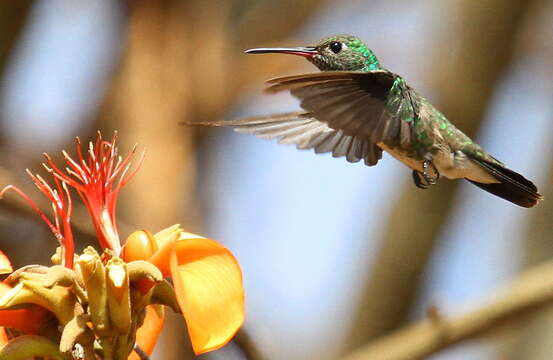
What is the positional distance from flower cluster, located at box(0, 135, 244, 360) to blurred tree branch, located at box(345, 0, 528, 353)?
10.9 feet

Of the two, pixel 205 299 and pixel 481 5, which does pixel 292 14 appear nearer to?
pixel 481 5

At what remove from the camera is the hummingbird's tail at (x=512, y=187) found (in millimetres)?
2584

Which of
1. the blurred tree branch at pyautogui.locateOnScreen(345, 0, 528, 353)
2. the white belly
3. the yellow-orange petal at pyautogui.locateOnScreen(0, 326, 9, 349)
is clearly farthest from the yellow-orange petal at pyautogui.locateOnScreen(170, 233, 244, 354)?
the blurred tree branch at pyautogui.locateOnScreen(345, 0, 528, 353)

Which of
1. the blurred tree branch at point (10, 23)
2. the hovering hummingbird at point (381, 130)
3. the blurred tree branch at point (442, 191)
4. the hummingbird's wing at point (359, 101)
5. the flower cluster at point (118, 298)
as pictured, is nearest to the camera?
the flower cluster at point (118, 298)

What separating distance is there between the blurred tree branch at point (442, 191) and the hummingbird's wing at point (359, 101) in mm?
2378

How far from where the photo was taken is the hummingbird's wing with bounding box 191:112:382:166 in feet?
8.66

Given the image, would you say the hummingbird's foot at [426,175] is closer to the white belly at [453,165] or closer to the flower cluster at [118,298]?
the white belly at [453,165]

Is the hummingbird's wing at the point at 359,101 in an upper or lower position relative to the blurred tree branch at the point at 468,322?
upper

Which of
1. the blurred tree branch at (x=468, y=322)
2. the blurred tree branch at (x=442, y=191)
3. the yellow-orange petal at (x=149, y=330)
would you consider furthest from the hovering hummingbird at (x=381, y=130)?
the blurred tree branch at (x=442, y=191)

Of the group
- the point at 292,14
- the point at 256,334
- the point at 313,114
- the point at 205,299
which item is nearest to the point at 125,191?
the point at 292,14

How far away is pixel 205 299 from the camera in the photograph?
1722 mm

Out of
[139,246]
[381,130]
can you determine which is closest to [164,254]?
[139,246]

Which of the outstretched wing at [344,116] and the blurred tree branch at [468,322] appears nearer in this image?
the outstretched wing at [344,116]

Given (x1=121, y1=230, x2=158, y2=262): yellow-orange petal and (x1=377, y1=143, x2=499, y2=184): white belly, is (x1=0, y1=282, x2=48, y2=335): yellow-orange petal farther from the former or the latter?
(x1=377, y1=143, x2=499, y2=184): white belly
